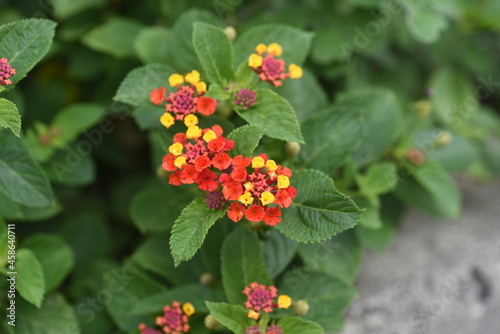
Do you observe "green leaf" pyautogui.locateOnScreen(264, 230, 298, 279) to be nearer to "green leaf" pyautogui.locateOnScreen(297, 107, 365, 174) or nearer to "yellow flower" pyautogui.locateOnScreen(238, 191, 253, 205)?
"green leaf" pyautogui.locateOnScreen(297, 107, 365, 174)

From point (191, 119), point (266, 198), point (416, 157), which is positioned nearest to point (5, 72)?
point (191, 119)

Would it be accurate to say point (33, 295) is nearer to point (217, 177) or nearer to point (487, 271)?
point (217, 177)


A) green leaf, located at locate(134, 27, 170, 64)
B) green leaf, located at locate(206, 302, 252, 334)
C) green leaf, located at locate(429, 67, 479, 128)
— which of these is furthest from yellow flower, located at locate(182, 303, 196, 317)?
green leaf, located at locate(429, 67, 479, 128)

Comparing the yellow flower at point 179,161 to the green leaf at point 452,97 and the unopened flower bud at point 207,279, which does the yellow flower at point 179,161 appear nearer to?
the unopened flower bud at point 207,279

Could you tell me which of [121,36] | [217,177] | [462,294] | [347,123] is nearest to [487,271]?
[462,294]

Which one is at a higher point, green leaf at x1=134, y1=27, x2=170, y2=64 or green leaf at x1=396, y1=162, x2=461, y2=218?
green leaf at x1=134, y1=27, x2=170, y2=64

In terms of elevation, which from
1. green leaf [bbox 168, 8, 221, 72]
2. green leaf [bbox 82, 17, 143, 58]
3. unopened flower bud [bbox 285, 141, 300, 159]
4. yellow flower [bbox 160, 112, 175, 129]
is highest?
yellow flower [bbox 160, 112, 175, 129]
